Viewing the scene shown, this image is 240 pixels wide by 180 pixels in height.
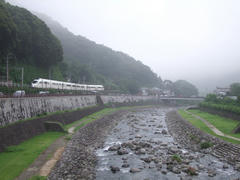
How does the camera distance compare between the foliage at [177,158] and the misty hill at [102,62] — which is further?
the misty hill at [102,62]

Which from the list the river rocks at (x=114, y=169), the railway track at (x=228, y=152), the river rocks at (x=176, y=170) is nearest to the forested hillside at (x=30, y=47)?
the river rocks at (x=114, y=169)

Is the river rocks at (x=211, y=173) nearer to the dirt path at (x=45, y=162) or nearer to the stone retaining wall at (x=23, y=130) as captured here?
the dirt path at (x=45, y=162)

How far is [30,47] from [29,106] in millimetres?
38167

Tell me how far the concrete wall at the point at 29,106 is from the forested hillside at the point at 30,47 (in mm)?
18144

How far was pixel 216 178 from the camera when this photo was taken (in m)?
17.2

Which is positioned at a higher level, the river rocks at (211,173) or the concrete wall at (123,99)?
the concrete wall at (123,99)

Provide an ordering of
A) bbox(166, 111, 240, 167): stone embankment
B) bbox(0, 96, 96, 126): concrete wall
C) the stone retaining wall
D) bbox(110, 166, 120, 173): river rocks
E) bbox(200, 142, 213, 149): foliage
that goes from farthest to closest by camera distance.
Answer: bbox(200, 142, 213, 149): foliage < bbox(0, 96, 96, 126): concrete wall < bbox(166, 111, 240, 167): stone embankment < the stone retaining wall < bbox(110, 166, 120, 173): river rocks

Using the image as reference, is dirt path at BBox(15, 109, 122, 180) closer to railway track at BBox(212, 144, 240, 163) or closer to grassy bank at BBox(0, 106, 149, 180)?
grassy bank at BBox(0, 106, 149, 180)

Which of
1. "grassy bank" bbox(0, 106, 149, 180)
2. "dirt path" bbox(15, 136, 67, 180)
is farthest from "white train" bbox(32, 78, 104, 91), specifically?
"dirt path" bbox(15, 136, 67, 180)

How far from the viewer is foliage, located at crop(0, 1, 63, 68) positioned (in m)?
57.1

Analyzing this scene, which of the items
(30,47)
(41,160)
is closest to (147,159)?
(41,160)

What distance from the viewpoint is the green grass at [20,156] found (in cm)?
1519

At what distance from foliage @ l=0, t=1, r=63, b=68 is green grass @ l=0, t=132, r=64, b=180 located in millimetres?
32661

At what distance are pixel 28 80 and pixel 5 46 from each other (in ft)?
45.3
